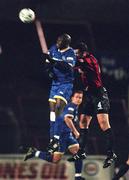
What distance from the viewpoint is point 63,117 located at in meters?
18.5

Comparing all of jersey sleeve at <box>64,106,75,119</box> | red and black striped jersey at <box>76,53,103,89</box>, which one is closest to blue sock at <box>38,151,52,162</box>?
jersey sleeve at <box>64,106,75,119</box>

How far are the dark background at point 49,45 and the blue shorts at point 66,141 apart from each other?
12237 mm

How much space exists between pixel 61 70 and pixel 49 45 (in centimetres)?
1484

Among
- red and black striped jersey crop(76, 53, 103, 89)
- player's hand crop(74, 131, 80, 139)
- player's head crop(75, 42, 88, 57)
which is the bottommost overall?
player's hand crop(74, 131, 80, 139)

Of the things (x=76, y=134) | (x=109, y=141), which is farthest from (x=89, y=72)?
(x=76, y=134)

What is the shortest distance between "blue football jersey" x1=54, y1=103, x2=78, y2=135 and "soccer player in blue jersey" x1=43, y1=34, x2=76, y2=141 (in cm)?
32

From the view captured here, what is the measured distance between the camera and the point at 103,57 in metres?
32.5

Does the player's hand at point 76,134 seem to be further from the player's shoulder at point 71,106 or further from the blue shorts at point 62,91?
the blue shorts at point 62,91

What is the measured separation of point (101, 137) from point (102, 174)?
526 cm

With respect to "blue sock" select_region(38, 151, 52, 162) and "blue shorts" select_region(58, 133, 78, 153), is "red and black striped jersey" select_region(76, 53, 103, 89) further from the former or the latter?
"blue sock" select_region(38, 151, 52, 162)

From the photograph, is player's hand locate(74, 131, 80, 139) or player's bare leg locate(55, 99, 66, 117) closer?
player's bare leg locate(55, 99, 66, 117)

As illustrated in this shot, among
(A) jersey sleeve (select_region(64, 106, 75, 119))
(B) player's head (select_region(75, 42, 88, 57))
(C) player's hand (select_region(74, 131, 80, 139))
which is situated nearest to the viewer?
(B) player's head (select_region(75, 42, 88, 57))

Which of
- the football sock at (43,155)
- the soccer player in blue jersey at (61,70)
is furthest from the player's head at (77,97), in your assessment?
the football sock at (43,155)

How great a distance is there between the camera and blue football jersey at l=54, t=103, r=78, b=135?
18.2 meters
